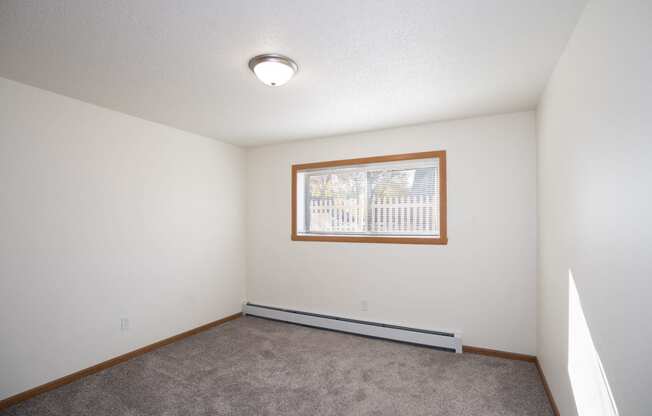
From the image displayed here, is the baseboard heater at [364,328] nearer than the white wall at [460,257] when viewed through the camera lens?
No

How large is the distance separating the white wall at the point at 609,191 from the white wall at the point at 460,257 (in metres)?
1.06

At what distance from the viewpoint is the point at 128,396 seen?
102 inches

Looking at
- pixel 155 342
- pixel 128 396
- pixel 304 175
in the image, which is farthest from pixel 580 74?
pixel 155 342

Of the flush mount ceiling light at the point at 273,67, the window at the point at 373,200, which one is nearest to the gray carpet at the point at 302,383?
the window at the point at 373,200

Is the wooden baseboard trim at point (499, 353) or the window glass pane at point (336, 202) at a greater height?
the window glass pane at point (336, 202)

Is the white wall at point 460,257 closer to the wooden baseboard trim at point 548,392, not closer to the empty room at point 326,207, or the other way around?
the empty room at point 326,207

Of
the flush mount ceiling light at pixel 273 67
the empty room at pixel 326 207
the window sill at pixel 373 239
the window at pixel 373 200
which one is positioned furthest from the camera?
the window at pixel 373 200

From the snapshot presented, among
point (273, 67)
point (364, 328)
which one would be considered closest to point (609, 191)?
point (273, 67)

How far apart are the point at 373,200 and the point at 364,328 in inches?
59.8

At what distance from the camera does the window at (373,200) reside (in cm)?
376

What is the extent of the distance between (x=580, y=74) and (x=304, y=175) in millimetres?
3337

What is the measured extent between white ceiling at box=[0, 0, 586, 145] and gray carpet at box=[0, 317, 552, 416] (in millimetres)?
2442

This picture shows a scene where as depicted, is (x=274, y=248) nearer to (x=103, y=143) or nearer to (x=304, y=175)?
(x=304, y=175)

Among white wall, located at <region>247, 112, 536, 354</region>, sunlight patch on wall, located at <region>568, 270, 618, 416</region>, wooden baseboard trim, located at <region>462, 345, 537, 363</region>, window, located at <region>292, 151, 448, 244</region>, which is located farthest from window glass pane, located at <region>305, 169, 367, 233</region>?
sunlight patch on wall, located at <region>568, 270, 618, 416</region>
